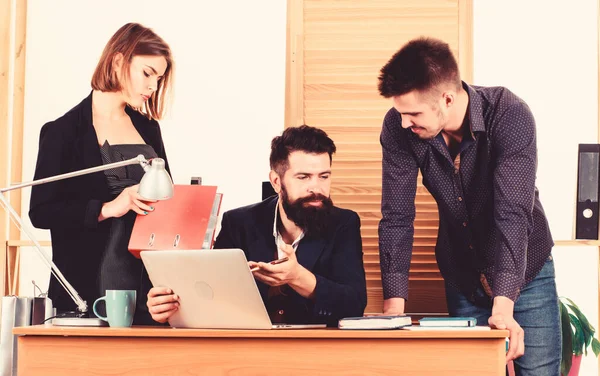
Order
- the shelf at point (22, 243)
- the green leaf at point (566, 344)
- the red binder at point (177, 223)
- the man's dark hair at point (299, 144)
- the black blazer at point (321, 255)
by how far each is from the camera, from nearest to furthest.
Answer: the red binder at point (177, 223) < the black blazer at point (321, 255) < the man's dark hair at point (299, 144) < the green leaf at point (566, 344) < the shelf at point (22, 243)

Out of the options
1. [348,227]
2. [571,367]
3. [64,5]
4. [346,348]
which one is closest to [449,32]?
[348,227]

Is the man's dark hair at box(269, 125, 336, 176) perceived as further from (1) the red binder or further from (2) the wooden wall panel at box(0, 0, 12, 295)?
(2) the wooden wall panel at box(0, 0, 12, 295)

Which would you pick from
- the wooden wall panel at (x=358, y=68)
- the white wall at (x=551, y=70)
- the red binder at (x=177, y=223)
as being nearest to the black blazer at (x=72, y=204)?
the red binder at (x=177, y=223)

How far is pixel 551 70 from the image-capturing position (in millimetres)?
3391

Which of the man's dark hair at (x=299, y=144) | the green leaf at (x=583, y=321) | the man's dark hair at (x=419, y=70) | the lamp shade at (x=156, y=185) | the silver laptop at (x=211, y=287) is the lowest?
the green leaf at (x=583, y=321)

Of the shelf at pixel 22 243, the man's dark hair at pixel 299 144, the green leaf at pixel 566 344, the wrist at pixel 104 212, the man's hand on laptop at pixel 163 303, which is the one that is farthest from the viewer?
the shelf at pixel 22 243

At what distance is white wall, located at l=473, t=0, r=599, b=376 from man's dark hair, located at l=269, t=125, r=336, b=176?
3.85ft

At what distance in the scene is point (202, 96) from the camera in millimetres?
3520

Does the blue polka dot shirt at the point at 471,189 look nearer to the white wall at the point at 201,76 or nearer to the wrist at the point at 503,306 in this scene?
the wrist at the point at 503,306

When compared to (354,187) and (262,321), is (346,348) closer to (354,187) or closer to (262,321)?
(262,321)

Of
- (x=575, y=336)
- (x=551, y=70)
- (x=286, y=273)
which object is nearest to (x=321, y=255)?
(x=286, y=273)

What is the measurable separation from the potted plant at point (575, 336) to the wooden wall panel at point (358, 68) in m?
0.64

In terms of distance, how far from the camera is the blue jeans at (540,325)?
234 cm

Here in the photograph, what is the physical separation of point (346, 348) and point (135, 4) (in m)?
2.44
